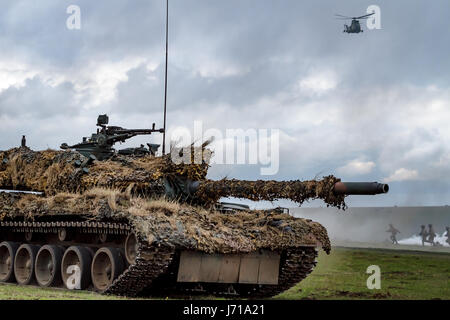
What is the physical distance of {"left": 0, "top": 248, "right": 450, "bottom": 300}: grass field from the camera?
15.7 m

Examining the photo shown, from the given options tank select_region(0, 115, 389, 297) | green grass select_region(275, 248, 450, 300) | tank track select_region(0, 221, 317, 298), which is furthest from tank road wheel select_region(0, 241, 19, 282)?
green grass select_region(275, 248, 450, 300)

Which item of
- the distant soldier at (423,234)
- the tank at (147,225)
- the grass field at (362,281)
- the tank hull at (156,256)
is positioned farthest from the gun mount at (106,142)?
the distant soldier at (423,234)

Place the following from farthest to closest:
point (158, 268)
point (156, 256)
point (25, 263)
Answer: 1. point (25, 263)
2. point (158, 268)
3. point (156, 256)

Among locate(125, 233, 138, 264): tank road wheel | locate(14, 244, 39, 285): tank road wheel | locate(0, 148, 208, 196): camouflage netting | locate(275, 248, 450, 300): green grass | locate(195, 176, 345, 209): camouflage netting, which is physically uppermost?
locate(0, 148, 208, 196): camouflage netting

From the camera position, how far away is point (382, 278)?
23.1m

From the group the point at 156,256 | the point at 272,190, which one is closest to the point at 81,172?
the point at 156,256

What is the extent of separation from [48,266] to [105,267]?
2431 millimetres

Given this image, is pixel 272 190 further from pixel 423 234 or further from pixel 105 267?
pixel 423 234

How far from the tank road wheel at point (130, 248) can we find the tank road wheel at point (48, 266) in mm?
2994

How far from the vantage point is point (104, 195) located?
15.7 m

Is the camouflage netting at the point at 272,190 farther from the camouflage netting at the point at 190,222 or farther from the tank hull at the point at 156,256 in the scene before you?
the tank hull at the point at 156,256

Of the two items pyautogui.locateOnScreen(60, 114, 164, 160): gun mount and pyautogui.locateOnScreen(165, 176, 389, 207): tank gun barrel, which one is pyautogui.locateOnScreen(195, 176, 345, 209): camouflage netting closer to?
pyautogui.locateOnScreen(165, 176, 389, 207): tank gun barrel
